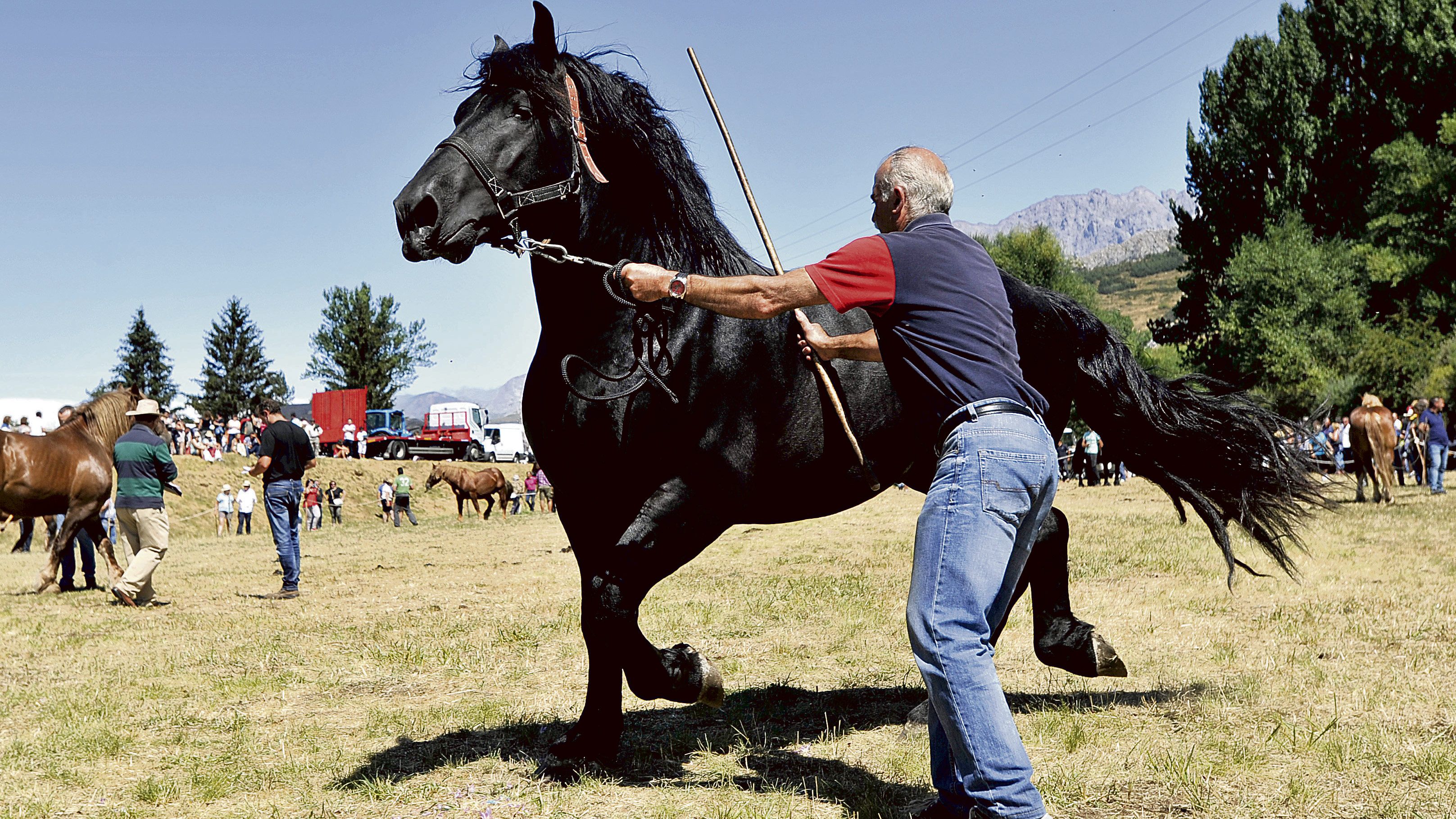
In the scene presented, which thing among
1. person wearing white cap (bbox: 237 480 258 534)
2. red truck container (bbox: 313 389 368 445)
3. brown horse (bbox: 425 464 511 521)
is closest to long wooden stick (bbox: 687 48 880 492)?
person wearing white cap (bbox: 237 480 258 534)

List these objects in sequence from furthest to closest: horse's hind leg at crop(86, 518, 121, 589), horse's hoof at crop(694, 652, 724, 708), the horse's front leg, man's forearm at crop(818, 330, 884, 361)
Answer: horse's hind leg at crop(86, 518, 121, 589) → horse's hoof at crop(694, 652, 724, 708) → man's forearm at crop(818, 330, 884, 361) → the horse's front leg

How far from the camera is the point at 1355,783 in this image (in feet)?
12.3

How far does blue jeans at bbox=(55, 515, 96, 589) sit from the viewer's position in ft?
41.6

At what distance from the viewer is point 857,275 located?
9.80ft

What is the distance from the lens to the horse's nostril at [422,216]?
11.9 feet

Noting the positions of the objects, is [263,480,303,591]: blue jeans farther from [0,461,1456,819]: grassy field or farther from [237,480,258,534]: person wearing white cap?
[237,480,258,534]: person wearing white cap

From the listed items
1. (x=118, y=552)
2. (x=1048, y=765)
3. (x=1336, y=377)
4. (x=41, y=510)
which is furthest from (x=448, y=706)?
(x=1336, y=377)

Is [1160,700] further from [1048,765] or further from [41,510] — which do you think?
→ [41,510]

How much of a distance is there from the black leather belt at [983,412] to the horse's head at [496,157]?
191cm

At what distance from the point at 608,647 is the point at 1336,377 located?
42.9 meters

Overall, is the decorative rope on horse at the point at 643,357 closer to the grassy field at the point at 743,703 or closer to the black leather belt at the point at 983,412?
the black leather belt at the point at 983,412

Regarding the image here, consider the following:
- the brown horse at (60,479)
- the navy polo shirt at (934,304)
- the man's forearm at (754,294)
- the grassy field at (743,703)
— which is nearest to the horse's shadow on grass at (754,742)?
the grassy field at (743,703)

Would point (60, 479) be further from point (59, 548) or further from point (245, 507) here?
point (245, 507)

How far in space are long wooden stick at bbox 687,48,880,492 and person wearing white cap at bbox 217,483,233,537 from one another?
28060mm
